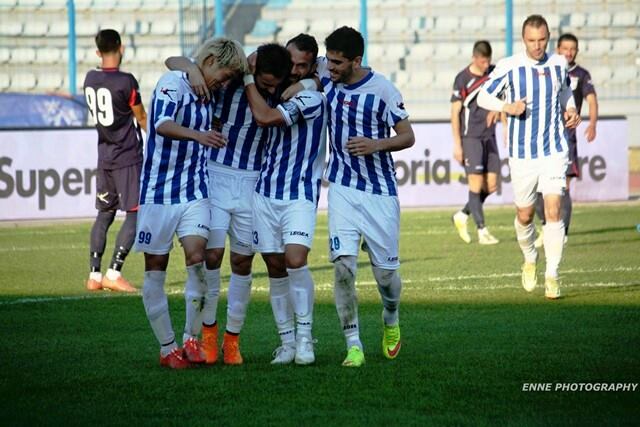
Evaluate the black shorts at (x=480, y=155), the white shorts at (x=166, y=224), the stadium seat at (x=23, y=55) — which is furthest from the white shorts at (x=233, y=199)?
the stadium seat at (x=23, y=55)

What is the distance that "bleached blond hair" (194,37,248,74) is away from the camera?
715 centimetres

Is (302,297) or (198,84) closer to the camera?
(198,84)

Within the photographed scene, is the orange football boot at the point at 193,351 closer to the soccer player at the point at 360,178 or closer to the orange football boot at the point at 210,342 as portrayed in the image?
the orange football boot at the point at 210,342

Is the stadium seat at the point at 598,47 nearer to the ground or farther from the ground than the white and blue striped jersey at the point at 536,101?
farther from the ground

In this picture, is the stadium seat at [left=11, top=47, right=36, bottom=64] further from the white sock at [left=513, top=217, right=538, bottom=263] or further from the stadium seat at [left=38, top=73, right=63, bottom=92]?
the white sock at [left=513, top=217, right=538, bottom=263]

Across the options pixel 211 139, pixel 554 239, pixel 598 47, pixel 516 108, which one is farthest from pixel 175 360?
pixel 598 47

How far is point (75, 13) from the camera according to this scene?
22.0 metres

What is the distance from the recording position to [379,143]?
A: 731cm

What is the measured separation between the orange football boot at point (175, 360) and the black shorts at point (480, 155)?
27.9ft

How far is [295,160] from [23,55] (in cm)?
1595

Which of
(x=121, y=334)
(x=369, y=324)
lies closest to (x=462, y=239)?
(x=369, y=324)

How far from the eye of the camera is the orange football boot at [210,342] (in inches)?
300

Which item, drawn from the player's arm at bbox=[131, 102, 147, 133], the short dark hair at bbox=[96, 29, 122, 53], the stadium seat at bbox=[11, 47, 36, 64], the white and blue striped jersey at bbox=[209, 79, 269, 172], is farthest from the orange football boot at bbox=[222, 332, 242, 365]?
the stadium seat at bbox=[11, 47, 36, 64]

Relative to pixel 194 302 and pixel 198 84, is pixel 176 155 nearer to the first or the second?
pixel 198 84
